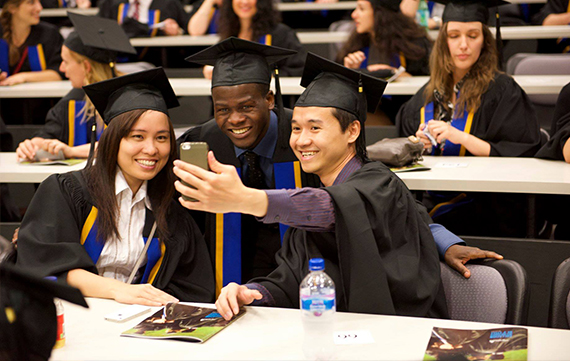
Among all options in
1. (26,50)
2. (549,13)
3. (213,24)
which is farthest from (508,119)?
(26,50)

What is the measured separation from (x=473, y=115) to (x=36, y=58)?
402cm

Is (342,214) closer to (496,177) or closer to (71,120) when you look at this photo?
(496,177)

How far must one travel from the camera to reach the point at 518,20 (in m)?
6.13

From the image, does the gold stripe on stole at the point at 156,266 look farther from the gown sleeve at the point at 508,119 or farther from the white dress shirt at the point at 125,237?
the gown sleeve at the point at 508,119

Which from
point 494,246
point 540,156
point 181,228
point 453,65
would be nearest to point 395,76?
point 453,65

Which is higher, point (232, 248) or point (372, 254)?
point (372, 254)

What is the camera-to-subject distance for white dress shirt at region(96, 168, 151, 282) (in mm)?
2590

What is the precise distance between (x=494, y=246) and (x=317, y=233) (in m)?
1.39

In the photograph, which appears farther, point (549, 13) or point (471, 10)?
point (549, 13)

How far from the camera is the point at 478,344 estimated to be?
175 cm

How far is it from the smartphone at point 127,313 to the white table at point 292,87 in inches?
103

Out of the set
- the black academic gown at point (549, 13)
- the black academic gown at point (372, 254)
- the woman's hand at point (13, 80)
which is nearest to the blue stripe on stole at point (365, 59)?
the black academic gown at point (549, 13)

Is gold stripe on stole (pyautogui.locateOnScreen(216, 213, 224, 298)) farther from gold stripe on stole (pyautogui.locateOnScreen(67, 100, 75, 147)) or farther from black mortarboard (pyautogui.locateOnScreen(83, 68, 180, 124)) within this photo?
gold stripe on stole (pyautogui.locateOnScreen(67, 100, 75, 147))

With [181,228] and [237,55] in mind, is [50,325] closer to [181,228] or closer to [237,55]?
[181,228]
